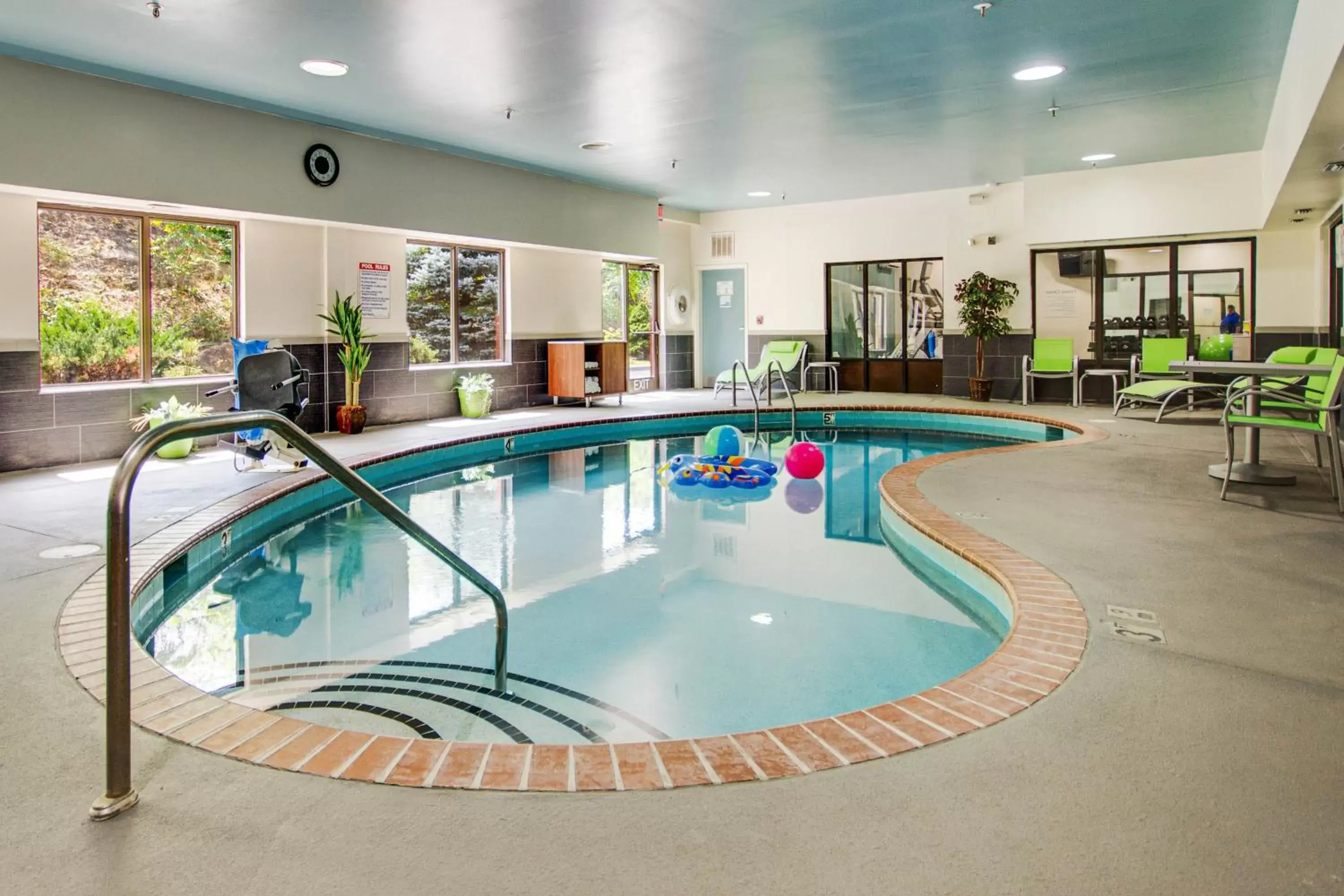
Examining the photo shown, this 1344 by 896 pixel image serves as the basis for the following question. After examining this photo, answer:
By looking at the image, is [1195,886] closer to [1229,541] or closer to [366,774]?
[366,774]

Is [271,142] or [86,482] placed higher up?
[271,142]

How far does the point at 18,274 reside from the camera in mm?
6414

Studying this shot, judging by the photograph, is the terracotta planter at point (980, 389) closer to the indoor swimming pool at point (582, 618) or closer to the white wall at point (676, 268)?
the white wall at point (676, 268)

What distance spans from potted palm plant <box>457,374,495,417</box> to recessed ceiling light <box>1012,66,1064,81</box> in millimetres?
6190

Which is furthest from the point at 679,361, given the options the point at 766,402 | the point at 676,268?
the point at 766,402

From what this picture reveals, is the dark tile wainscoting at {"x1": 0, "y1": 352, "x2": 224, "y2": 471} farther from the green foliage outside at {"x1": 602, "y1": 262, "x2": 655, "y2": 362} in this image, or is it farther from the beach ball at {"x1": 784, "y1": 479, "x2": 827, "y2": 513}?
the green foliage outside at {"x1": 602, "y1": 262, "x2": 655, "y2": 362}

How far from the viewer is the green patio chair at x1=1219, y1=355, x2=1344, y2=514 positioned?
461 cm

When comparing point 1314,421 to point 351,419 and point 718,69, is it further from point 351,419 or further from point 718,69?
point 351,419

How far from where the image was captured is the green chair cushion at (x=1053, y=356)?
1094cm

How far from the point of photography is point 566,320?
11.8 metres

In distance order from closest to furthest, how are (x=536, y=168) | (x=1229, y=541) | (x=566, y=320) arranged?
(x=1229, y=541)
(x=536, y=168)
(x=566, y=320)

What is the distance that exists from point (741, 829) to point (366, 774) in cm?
80

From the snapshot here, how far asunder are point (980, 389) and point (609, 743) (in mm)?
10144

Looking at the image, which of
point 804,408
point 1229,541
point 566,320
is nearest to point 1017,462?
point 1229,541
